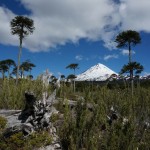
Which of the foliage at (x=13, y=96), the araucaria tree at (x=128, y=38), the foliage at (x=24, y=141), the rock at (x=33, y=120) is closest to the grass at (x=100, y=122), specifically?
the foliage at (x=13, y=96)

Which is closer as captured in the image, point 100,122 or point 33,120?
point 33,120

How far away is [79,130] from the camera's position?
24.3 ft

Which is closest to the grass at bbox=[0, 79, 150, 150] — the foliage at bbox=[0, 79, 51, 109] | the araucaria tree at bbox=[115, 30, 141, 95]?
the foliage at bbox=[0, 79, 51, 109]

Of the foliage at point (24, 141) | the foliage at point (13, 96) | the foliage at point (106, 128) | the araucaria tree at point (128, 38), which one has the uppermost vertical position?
the araucaria tree at point (128, 38)

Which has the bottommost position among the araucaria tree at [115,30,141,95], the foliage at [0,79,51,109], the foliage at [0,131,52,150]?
the foliage at [0,131,52,150]

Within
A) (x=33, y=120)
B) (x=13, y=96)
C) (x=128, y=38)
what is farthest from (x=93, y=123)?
(x=128, y=38)

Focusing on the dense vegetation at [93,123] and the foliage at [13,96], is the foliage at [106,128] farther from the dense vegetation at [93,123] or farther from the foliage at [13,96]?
the foliage at [13,96]

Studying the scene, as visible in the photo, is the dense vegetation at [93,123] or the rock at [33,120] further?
the rock at [33,120]

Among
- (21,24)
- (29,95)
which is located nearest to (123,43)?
(21,24)

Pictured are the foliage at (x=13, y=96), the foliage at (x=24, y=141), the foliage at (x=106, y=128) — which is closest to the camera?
the foliage at (x=106, y=128)

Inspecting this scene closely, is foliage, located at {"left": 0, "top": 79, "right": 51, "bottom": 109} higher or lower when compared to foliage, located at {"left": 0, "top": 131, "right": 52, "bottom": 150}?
higher

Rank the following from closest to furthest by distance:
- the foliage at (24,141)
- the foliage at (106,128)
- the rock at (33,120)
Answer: the foliage at (106,128), the foliage at (24,141), the rock at (33,120)

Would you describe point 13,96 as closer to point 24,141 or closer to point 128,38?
point 24,141

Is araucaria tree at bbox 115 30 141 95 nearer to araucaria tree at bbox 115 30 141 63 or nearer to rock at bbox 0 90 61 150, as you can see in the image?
araucaria tree at bbox 115 30 141 63
